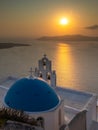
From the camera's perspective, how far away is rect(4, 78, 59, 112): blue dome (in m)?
8.62

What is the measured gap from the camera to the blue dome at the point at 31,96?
862 centimetres

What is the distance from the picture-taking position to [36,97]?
8633 millimetres

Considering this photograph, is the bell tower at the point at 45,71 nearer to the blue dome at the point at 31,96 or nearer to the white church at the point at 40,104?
the white church at the point at 40,104

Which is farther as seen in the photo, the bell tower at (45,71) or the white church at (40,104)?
the bell tower at (45,71)

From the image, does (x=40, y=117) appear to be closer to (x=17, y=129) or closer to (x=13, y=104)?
(x=13, y=104)

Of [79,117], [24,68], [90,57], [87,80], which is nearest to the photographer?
[79,117]

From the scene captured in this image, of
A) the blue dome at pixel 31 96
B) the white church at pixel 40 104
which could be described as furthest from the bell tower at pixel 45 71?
the blue dome at pixel 31 96

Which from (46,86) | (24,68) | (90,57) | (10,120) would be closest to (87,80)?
(24,68)

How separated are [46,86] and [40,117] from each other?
1433 mm

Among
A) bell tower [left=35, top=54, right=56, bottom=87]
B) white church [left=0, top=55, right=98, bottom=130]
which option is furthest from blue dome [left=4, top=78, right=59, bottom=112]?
bell tower [left=35, top=54, right=56, bottom=87]

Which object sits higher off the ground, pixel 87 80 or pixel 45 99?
pixel 45 99

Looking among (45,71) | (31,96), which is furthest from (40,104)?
(45,71)

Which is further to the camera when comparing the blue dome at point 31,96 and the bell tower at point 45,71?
the bell tower at point 45,71

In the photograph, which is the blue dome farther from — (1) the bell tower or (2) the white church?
(1) the bell tower
